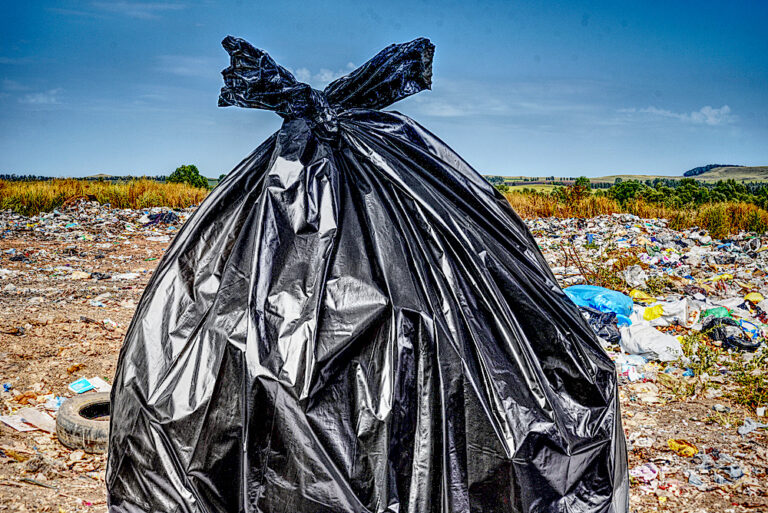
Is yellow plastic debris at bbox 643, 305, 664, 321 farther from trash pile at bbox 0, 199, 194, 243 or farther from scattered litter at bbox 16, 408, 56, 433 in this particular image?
trash pile at bbox 0, 199, 194, 243

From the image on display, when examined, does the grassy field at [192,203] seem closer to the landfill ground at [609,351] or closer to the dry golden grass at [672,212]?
the dry golden grass at [672,212]

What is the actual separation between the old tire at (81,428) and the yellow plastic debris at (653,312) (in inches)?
167

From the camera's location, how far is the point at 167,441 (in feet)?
5.18

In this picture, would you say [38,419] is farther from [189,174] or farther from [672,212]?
[189,174]

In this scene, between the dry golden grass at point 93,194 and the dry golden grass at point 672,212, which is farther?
the dry golden grass at point 93,194

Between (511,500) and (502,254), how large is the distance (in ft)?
2.53

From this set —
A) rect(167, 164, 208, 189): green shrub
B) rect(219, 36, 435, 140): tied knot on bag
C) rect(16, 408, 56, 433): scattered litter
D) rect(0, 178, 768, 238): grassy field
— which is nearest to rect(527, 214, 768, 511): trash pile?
rect(219, 36, 435, 140): tied knot on bag

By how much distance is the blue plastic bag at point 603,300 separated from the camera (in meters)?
4.69

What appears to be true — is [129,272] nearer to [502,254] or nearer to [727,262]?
[502,254]

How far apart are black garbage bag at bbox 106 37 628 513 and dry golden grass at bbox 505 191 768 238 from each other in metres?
9.74

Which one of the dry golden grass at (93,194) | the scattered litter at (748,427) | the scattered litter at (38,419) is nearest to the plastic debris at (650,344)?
the scattered litter at (748,427)

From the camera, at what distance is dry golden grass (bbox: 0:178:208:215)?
35.0 feet

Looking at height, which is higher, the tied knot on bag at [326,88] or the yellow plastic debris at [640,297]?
the tied knot on bag at [326,88]

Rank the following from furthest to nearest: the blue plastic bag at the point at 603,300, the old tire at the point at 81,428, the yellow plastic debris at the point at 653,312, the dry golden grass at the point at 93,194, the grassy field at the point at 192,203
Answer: the dry golden grass at the point at 93,194
the grassy field at the point at 192,203
the yellow plastic debris at the point at 653,312
the blue plastic bag at the point at 603,300
the old tire at the point at 81,428
